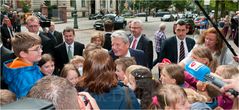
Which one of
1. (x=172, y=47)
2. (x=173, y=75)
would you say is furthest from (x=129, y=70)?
(x=172, y=47)

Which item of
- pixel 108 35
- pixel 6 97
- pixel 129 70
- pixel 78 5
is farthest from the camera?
pixel 78 5

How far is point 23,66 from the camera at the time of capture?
10.2 feet

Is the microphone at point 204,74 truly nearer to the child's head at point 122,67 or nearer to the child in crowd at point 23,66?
the child's head at point 122,67

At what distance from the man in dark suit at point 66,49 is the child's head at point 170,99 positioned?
11.1 ft

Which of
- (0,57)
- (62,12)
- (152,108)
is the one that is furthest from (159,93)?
(62,12)

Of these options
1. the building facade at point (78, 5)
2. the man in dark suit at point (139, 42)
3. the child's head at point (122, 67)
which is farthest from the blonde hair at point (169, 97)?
the building facade at point (78, 5)

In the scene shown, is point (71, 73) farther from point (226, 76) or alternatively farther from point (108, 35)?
point (108, 35)

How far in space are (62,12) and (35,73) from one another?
38.5 meters

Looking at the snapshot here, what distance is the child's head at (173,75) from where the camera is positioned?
3.30 m

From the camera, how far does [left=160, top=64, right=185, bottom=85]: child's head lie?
330 cm

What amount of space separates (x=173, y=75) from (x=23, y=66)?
4.80ft

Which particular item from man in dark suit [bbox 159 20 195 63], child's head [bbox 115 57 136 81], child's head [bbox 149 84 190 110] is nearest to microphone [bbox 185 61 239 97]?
child's head [bbox 149 84 190 110]

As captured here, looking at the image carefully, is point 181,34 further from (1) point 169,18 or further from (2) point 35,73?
(1) point 169,18

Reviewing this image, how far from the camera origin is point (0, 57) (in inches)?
154
